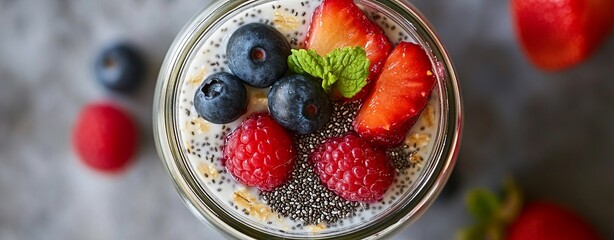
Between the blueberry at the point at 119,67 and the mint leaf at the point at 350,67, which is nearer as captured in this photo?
the mint leaf at the point at 350,67

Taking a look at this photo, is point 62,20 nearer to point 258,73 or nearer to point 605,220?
point 258,73

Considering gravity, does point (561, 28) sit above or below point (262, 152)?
above

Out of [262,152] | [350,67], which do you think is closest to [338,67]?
[350,67]

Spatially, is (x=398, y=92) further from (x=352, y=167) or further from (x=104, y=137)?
(x=104, y=137)

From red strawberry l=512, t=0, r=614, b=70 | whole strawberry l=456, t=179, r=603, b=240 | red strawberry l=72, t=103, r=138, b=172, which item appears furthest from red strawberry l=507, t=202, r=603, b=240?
red strawberry l=72, t=103, r=138, b=172

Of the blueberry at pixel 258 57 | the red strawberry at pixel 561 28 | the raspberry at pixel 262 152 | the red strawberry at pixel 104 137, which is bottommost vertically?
the raspberry at pixel 262 152

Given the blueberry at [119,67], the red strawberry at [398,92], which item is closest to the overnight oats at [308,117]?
the red strawberry at [398,92]

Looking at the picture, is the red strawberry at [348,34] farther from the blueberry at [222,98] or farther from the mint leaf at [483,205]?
the mint leaf at [483,205]
